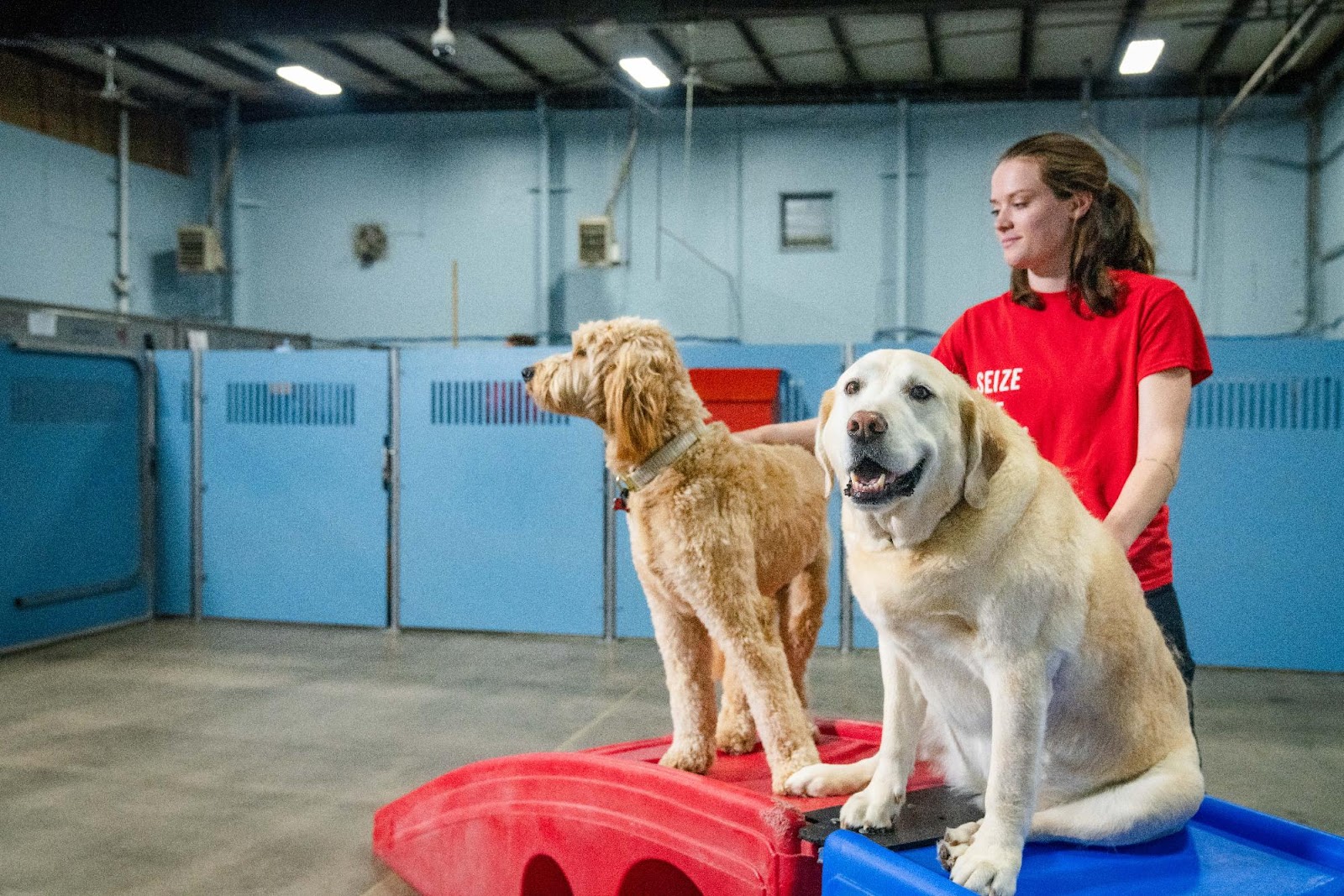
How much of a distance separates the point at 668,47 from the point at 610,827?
28.5 feet

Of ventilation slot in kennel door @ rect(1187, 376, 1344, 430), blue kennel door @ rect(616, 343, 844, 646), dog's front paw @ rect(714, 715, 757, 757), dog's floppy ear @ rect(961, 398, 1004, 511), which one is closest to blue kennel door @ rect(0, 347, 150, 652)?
blue kennel door @ rect(616, 343, 844, 646)

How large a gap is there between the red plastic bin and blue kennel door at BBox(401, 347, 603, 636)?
29.2 inches

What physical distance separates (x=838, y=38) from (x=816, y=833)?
29.2ft

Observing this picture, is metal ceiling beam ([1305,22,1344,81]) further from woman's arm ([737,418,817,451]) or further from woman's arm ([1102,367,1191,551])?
woman's arm ([1102,367,1191,551])

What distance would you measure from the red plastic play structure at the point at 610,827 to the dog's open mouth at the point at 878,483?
0.67 metres

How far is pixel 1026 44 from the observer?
30.8 ft

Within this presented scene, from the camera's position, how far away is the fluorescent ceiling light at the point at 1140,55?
8117 millimetres

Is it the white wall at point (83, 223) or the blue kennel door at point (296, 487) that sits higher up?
the white wall at point (83, 223)

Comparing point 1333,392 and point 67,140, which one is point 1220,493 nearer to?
point 1333,392

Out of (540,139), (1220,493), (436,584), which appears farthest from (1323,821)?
(540,139)

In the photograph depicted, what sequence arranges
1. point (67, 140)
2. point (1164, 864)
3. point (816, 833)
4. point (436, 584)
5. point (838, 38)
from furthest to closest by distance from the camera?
point (67, 140) < point (838, 38) < point (436, 584) < point (816, 833) < point (1164, 864)

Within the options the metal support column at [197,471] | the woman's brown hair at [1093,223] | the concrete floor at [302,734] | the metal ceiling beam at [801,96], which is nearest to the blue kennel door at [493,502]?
the concrete floor at [302,734]

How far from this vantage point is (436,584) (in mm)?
6145

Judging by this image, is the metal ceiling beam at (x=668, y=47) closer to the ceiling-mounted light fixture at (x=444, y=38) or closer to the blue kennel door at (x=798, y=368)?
the ceiling-mounted light fixture at (x=444, y=38)
